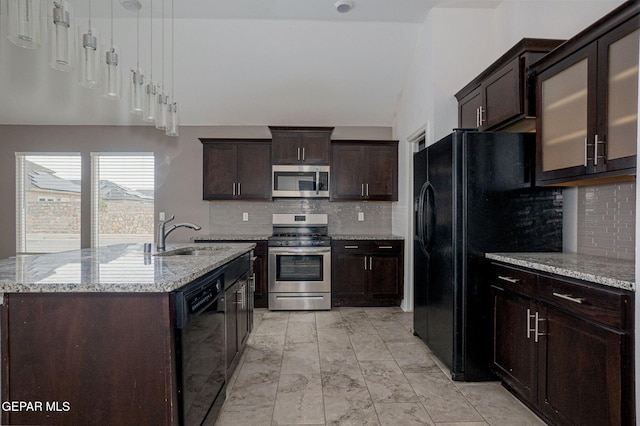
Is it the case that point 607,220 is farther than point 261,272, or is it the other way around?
point 261,272

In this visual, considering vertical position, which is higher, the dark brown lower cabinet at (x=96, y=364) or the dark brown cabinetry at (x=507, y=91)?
the dark brown cabinetry at (x=507, y=91)

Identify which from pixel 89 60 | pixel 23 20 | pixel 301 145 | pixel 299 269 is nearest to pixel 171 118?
pixel 89 60

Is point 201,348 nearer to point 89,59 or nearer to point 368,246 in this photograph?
point 89,59

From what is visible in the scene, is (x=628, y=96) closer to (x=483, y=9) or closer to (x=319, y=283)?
(x=483, y=9)

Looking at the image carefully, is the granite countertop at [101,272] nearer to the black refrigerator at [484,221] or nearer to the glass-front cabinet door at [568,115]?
the black refrigerator at [484,221]

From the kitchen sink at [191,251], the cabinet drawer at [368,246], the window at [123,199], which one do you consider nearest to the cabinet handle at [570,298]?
the kitchen sink at [191,251]

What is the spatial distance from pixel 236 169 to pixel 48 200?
275cm

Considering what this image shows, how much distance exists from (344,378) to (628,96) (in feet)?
7.74

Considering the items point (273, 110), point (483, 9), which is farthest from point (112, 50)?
point (483, 9)

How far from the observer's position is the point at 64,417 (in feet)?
4.49

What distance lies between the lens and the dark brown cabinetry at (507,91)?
2.33 meters

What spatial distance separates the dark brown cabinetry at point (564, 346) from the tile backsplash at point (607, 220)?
0.63 metres

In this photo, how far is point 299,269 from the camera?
4125mm

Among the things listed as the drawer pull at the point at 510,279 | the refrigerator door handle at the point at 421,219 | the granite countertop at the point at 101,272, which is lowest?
the drawer pull at the point at 510,279
